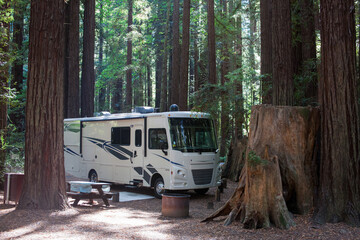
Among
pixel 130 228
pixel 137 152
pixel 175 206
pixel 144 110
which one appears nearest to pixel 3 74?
pixel 137 152

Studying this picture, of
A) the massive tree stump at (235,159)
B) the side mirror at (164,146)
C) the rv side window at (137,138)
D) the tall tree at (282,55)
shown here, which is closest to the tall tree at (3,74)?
the rv side window at (137,138)

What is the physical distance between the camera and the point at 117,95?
146 feet

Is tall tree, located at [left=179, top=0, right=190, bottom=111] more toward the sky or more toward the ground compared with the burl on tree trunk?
more toward the sky

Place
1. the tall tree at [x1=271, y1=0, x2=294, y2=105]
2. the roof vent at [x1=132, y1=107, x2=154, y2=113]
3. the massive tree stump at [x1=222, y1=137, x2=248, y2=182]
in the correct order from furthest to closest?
the massive tree stump at [x1=222, y1=137, x2=248, y2=182] < the roof vent at [x1=132, y1=107, x2=154, y2=113] < the tall tree at [x1=271, y1=0, x2=294, y2=105]

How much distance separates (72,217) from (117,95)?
36.8m

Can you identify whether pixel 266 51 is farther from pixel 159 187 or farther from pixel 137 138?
pixel 159 187

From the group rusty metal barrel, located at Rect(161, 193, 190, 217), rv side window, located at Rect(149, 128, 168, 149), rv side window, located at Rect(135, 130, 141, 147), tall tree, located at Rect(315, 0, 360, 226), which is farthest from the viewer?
rv side window, located at Rect(135, 130, 141, 147)

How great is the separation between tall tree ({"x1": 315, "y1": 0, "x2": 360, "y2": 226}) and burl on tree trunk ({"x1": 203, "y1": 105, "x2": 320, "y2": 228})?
1.02 ft

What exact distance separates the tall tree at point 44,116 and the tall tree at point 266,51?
7198mm

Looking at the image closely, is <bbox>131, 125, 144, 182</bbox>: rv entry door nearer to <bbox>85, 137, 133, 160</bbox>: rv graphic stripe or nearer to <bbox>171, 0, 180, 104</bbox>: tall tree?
<bbox>85, 137, 133, 160</bbox>: rv graphic stripe

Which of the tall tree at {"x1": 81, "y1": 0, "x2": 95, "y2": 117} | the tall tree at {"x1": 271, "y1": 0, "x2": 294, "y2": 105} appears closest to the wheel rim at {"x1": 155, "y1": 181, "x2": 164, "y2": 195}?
the tall tree at {"x1": 271, "y1": 0, "x2": 294, "y2": 105}

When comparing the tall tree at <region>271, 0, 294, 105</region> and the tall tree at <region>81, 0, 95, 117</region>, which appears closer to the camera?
the tall tree at <region>271, 0, 294, 105</region>

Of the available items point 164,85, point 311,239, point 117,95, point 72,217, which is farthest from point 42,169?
point 117,95

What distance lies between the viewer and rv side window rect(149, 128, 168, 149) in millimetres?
12898
